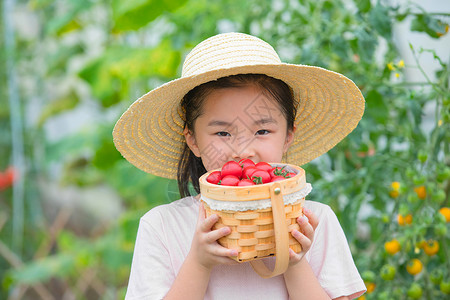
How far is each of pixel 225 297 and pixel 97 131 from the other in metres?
1.73

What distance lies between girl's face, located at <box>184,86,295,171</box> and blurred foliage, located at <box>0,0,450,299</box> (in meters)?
0.40

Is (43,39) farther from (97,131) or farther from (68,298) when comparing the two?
(68,298)

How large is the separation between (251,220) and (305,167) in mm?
832

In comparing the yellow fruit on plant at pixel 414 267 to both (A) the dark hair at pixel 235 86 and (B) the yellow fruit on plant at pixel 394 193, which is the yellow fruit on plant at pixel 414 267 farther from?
(A) the dark hair at pixel 235 86

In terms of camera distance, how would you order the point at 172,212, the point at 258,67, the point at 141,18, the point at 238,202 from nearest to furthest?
1. the point at 238,202
2. the point at 258,67
3. the point at 172,212
4. the point at 141,18

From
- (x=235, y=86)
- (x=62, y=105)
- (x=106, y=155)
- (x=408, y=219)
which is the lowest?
(x=106, y=155)

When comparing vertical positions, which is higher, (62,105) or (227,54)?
(227,54)

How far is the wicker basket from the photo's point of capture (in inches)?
29.6

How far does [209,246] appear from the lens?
0.81 metres

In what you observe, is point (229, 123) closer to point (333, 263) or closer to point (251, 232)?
point (251, 232)

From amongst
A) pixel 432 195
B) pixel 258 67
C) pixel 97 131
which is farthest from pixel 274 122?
pixel 97 131

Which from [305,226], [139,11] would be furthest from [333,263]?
[139,11]

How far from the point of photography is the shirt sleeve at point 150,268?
3.02ft

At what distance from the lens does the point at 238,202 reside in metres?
0.75
